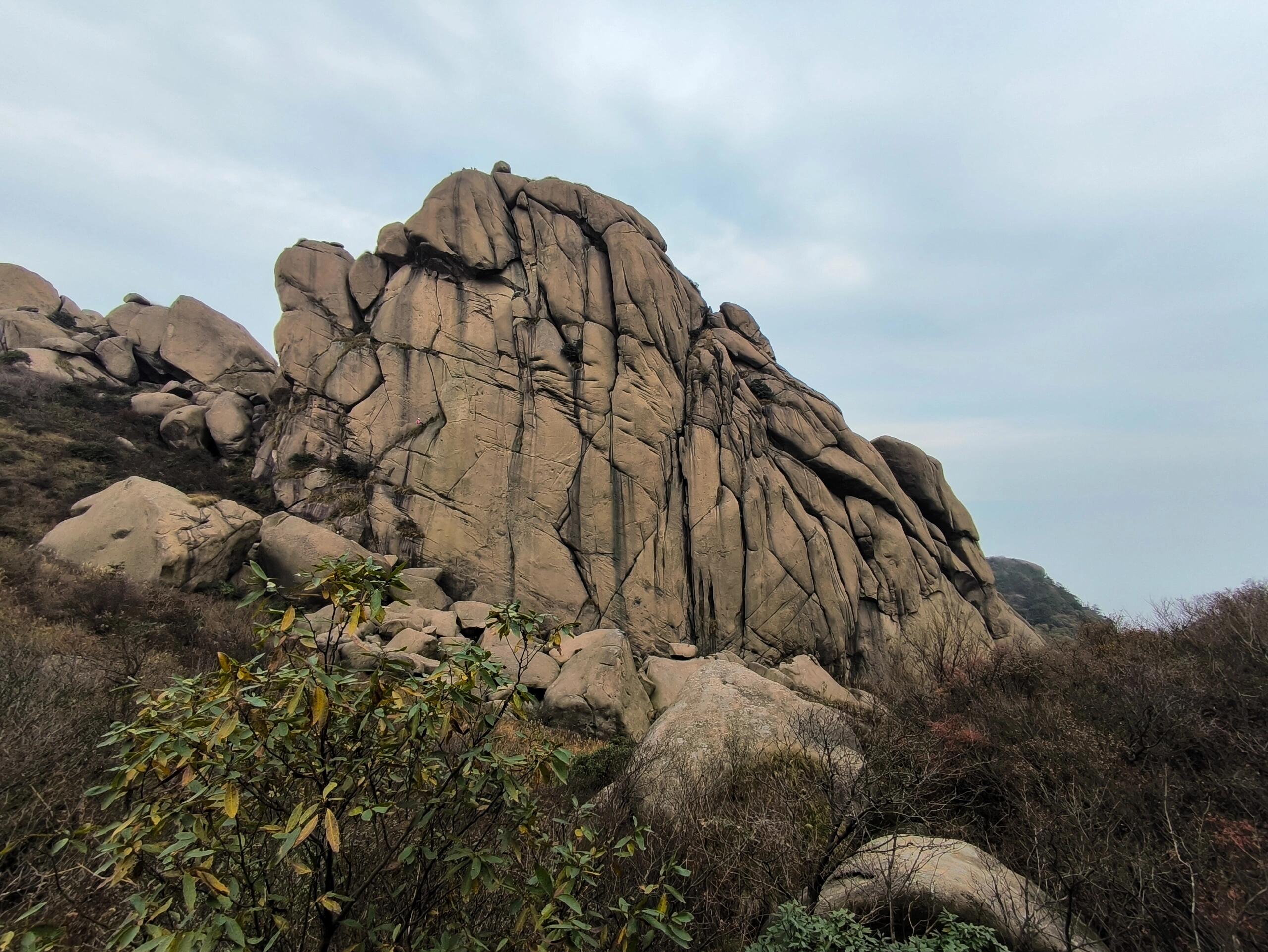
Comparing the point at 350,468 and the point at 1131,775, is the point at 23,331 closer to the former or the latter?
the point at 350,468

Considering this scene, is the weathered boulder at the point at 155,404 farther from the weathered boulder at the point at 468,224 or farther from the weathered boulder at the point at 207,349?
the weathered boulder at the point at 468,224

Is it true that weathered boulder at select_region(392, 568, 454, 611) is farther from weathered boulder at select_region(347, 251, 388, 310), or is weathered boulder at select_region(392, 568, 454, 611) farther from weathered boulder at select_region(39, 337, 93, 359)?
weathered boulder at select_region(39, 337, 93, 359)

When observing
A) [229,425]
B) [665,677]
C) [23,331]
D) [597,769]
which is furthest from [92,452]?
[597,769]

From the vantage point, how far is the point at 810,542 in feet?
95.3

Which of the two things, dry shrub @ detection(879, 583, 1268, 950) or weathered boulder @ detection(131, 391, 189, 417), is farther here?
weathered boulder @ detection(131, 391, 189, 417)

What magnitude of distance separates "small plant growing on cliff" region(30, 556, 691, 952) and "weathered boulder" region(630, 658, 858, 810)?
17.5ft

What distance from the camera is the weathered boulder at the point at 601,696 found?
15672mm

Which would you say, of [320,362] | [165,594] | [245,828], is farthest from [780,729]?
[320,362]

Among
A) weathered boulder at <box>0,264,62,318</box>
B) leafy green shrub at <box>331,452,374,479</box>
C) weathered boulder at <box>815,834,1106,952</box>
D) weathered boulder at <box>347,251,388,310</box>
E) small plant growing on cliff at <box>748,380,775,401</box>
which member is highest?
small plant growing on cliff at <box>748,380,775,401</box>

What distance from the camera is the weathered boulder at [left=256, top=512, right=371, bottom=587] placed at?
20.7 m

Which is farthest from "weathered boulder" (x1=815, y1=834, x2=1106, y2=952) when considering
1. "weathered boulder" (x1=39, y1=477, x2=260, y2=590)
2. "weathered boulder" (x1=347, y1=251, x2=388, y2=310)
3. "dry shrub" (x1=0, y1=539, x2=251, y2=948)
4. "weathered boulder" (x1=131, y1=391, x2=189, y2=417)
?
"weathered boulder" (x1=131, y1=391, x2=189, y2=417)

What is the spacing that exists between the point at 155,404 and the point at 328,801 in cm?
4172

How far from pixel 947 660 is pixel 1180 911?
12.9 m

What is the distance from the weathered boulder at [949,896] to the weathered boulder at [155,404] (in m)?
40.8
